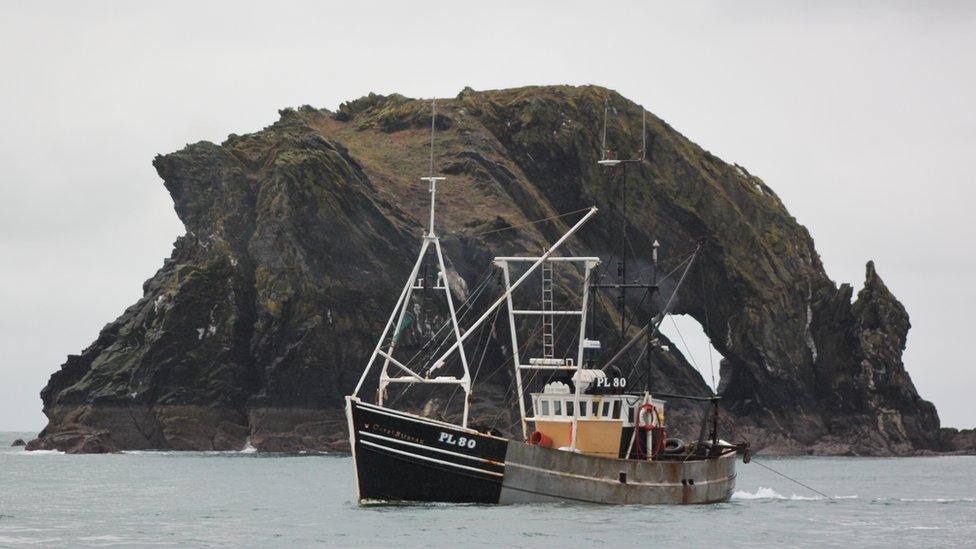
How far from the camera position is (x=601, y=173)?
503 ft

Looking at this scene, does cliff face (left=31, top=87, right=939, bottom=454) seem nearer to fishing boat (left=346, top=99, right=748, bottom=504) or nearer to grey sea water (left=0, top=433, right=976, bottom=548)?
grey sea water (left=0, top=433, right=976, bottom=548)

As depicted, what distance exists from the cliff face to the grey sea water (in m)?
35.3

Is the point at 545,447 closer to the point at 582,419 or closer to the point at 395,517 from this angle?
the point at 582,419

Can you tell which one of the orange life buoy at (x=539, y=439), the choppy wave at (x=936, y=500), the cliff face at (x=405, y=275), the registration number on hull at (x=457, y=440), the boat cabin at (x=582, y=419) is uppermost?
the cliff face at (x=405, y=275)

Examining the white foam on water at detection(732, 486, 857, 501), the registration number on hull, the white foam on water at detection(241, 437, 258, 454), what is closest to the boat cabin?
the registration number on hull

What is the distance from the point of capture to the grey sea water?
48.7 metres

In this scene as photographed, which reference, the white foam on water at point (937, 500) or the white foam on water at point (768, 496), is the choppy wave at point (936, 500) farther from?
the white foam on water at point (768, 496)

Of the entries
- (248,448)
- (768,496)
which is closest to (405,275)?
(248,448)

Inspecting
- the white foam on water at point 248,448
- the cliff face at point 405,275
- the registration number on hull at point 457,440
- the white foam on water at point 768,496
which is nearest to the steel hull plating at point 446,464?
the registration number on hull at point 457,440

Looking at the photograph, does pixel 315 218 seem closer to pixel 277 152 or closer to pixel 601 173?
pixel 277 152

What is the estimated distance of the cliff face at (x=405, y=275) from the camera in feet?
423

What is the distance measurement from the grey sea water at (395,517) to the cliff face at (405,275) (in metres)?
35.3

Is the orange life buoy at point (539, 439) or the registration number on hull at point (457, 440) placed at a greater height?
the orange life buoy at point (539, 439)

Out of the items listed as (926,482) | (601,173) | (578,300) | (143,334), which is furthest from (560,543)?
(601,173)
